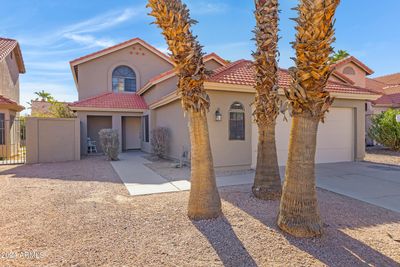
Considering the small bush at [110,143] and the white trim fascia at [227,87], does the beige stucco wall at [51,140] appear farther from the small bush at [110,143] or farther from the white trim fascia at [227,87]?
the white trim fascia at [227,87]

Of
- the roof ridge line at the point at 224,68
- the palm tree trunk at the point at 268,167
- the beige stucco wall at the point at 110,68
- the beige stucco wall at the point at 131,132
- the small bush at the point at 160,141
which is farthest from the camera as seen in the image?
the beige stucco wall at the point at 131,132

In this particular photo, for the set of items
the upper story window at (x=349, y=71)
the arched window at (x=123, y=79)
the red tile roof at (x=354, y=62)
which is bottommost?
the arched window at (x=123, y=79)

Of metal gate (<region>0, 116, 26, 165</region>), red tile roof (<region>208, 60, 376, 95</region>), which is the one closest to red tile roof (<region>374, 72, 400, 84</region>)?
red tile roof (<region>208, 60, 376, 95</region>)

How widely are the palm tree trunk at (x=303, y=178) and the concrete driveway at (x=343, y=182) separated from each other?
3089 mm

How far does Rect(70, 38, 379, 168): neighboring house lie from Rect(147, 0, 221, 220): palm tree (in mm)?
1027

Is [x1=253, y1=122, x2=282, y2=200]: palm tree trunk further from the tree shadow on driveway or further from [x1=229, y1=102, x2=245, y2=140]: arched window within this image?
[x1=229, y1=102, x2=245, y2=140]: arched window

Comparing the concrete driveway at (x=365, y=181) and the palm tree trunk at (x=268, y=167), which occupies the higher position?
the palm tree trunk at (x=268, y=167)

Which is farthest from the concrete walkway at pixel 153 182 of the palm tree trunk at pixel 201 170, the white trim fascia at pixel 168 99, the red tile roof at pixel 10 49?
the red tile roof at pixel 10 49

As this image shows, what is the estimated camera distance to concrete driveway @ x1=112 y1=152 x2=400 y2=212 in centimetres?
692

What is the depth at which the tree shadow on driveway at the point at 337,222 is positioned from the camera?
3655 mm

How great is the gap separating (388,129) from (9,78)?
27.6 metres

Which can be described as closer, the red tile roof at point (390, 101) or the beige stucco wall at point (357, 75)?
the red tile roof at point (390, 101)

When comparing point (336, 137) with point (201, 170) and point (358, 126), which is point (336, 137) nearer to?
point (358, 126)

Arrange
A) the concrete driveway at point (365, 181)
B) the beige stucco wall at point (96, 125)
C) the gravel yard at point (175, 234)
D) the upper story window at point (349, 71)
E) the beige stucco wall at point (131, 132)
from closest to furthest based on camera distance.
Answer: the gravel yard at point (175, 234), the concrete driveway at point (365, 181), the beige stucco wall at point (96, 125), the beige stucco wall at point (131, 132), the upper story window at point (349, 71)
